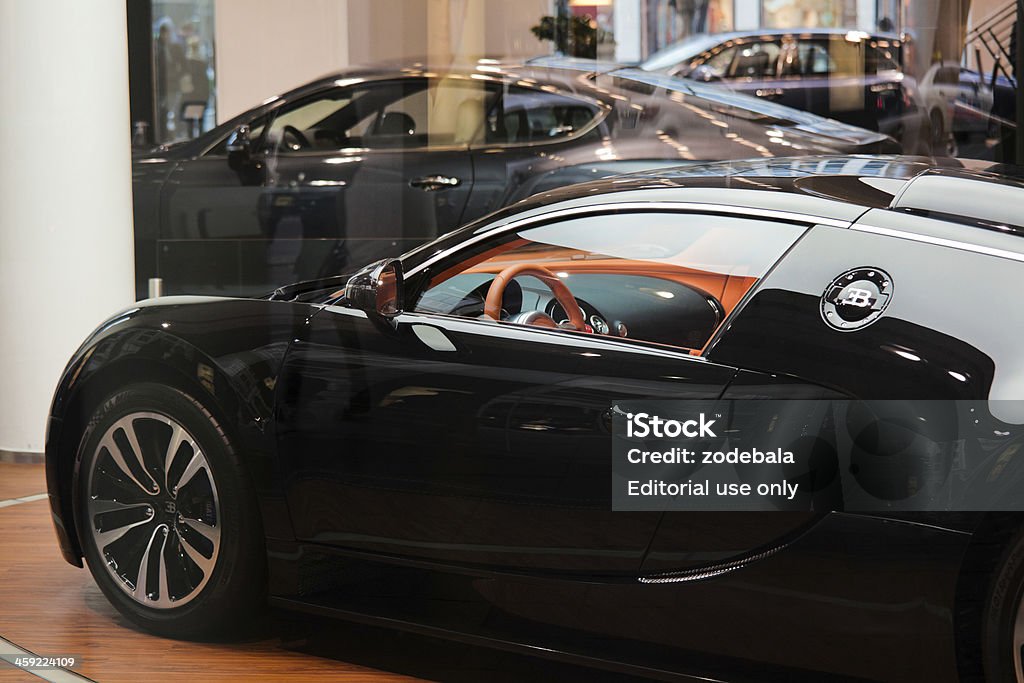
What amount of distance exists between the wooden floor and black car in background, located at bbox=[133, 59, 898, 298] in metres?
1.42

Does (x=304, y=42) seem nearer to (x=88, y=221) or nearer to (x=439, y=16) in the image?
(x=439, y=16)

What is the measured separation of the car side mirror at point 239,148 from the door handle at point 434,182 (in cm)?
69

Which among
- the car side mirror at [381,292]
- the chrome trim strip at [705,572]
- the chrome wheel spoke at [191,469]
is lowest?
the chrome trim strip at [705,572]

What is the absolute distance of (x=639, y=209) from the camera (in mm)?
2398

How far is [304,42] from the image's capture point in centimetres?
428

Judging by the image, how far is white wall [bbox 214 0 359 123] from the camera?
13.9 ft

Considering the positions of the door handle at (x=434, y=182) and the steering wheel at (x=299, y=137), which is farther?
the steering wheel at (x=299, y=137)

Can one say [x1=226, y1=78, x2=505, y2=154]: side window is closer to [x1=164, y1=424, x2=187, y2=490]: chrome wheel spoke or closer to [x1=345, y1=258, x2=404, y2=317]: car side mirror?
[x1=345, y1=258, x2=404, y2=317]: car side mirror

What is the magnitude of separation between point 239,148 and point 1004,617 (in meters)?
3.27

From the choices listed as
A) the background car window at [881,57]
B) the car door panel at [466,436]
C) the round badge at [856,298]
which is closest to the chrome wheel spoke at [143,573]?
the car door panel at [466,436]

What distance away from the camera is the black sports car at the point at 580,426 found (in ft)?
6.45

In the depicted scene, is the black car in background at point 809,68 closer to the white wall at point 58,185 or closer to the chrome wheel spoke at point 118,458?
the white wall at point 58,185

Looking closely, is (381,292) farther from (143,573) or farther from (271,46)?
(271,46)

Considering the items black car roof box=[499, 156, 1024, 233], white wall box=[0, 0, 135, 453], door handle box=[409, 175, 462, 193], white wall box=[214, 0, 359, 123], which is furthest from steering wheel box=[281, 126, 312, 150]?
black car roof box=[499, 156, 1024, 233]
